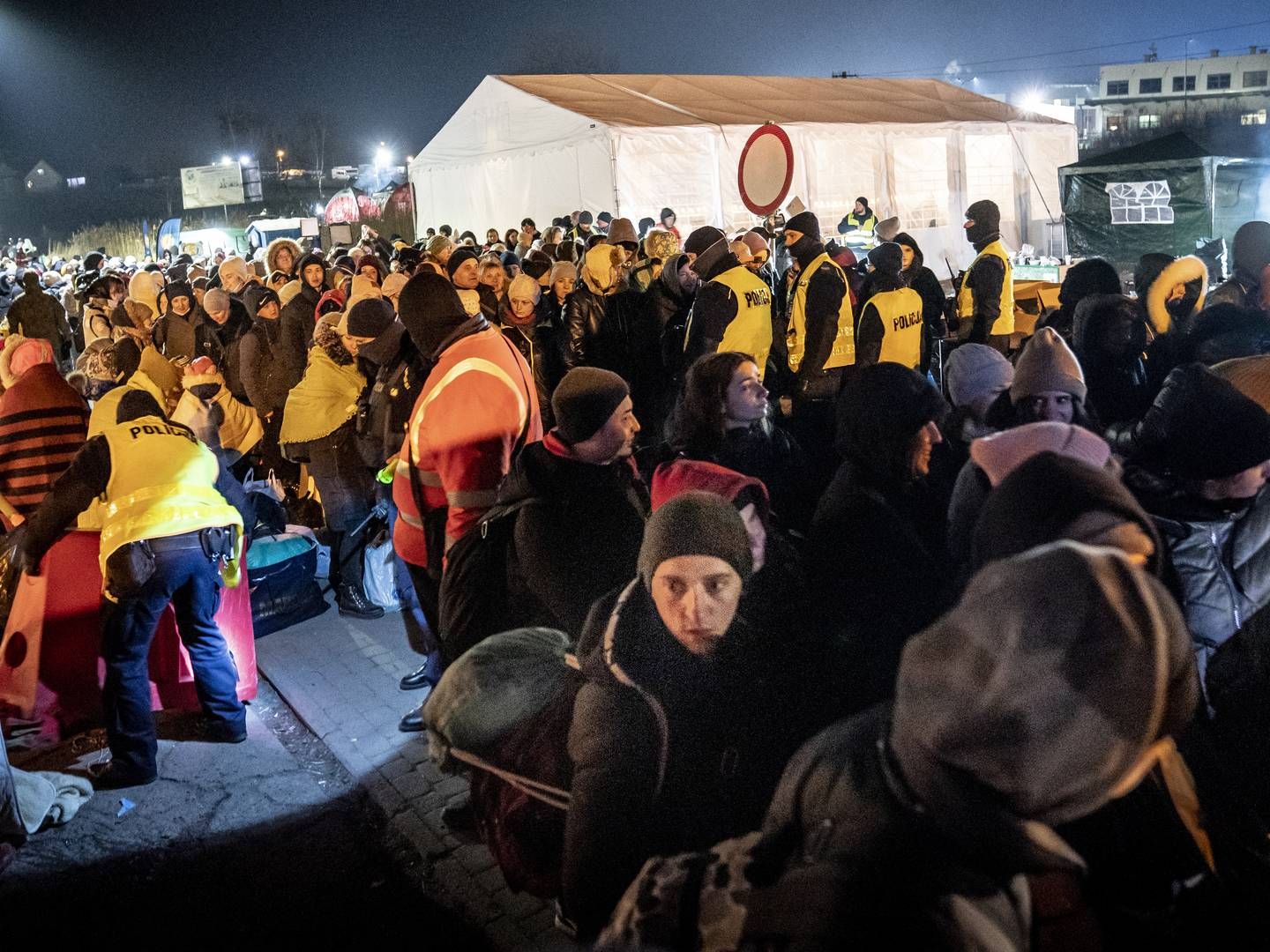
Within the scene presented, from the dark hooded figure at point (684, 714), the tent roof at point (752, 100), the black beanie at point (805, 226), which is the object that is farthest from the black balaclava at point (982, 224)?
the tent roof at point (752, 100)

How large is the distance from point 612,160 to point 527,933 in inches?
744

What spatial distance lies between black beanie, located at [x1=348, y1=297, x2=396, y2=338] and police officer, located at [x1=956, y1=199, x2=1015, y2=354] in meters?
4.48

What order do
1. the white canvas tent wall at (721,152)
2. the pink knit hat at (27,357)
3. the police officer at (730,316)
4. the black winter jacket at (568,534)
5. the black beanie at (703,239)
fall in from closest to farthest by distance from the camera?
the black winter jacket at (568,534), the pink knit hat at (27,357), the police officer at (730,316), the black beanie at (703,239), the white canvas tent wall at (721,152)

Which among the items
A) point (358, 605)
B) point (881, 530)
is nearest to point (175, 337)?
point (358, 605)

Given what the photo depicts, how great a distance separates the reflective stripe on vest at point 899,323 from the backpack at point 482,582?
393 cm

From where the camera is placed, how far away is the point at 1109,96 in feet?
322

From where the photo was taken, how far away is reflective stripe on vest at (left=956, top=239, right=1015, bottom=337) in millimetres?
8008

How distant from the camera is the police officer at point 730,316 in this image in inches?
270

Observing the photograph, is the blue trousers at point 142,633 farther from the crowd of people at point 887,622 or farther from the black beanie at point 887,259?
the black beanie at point 887,259

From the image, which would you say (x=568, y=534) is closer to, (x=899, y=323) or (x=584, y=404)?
(x=584, y=404)

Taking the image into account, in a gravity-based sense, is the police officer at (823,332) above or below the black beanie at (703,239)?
below

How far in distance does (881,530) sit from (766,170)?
4.76 meters

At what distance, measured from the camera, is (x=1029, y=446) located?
2.04 m

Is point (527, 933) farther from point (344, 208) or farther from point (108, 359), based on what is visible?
point (344, 208)
